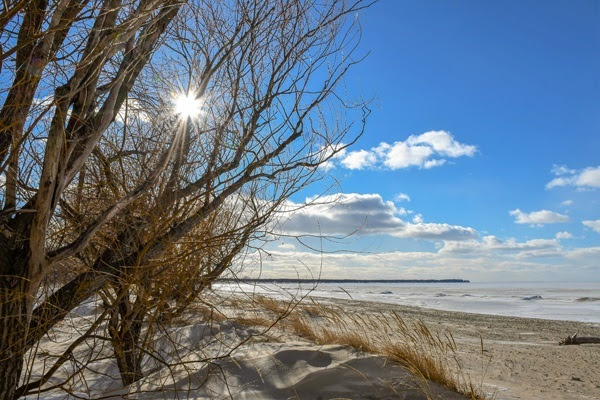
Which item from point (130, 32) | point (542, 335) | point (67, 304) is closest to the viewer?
point (130, 32)

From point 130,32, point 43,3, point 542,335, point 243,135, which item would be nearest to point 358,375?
point 243,135

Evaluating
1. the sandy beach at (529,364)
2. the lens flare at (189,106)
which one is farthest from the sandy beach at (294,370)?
the lens flare at (189,106)

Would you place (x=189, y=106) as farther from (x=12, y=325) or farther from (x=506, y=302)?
(x=506, y=302)

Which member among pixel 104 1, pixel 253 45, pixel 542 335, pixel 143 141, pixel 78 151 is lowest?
pixel 542 335

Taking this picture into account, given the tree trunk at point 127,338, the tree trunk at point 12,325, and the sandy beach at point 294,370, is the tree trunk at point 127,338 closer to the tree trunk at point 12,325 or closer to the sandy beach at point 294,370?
the sandy beach at point 294,370

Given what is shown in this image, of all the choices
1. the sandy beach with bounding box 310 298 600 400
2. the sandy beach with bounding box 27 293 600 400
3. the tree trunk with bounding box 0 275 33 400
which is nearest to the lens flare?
the sandy beach with bounding box 27 293 600 400

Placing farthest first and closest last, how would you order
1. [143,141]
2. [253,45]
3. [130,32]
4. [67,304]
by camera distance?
[253,45] → [143,141] → [67,304] → [130,32]

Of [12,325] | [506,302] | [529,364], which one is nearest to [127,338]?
[12,325]

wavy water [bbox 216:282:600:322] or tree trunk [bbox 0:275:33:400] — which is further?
wavy water [bbox 216:282:600:322]

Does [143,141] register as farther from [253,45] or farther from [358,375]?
[358,375]

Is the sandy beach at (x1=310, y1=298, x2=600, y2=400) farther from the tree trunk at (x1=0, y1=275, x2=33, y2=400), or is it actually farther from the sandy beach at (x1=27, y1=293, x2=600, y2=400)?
the tree trunk at (x1=0, y1=275, x2=33, y2=400)

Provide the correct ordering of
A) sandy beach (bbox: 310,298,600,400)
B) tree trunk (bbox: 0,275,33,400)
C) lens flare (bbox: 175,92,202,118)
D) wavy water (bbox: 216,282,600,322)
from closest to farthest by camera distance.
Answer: tree trunk (bbox: 0,275,33,400)
lens flare (bbox: 175,92,202,118)
sandy beach (bbox: 310,298,600,400)
wavy water (bbox: 216,282,600,322)

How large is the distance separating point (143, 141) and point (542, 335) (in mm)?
9854

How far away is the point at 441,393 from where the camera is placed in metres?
3.28
